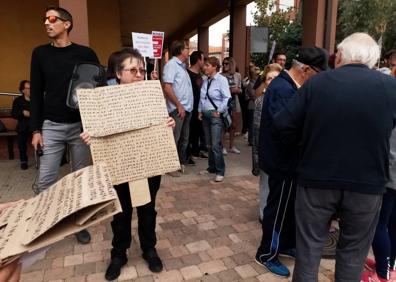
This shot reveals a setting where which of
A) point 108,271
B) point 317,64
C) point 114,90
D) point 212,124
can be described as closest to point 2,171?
point 212,124

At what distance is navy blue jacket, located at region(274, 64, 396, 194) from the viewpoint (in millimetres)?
1892

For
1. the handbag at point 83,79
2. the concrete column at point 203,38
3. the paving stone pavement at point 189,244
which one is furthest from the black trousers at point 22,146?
the concrete column at point 203,38

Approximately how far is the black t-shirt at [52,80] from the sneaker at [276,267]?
6.70 ft

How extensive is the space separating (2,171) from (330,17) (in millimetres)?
5725

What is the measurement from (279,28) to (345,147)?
24914 millimetres

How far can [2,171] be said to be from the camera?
5.68 metres

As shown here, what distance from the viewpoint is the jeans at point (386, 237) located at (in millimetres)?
2553

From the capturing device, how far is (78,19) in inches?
152

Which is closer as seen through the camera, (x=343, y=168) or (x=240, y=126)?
(x=343, y=168)

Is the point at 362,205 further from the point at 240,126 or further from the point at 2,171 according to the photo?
the point at 240,126

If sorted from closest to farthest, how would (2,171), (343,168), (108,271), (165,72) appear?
(343,168) → (108,271) → (165,72) → (2,171)

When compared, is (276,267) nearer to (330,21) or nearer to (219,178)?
(219,178)

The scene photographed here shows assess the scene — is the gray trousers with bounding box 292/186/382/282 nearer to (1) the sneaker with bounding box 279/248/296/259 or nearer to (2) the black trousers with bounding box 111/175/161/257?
(1) the sneaker with bounding box 279/248/296/259

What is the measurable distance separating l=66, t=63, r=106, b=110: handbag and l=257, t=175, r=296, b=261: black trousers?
5.34 ft
